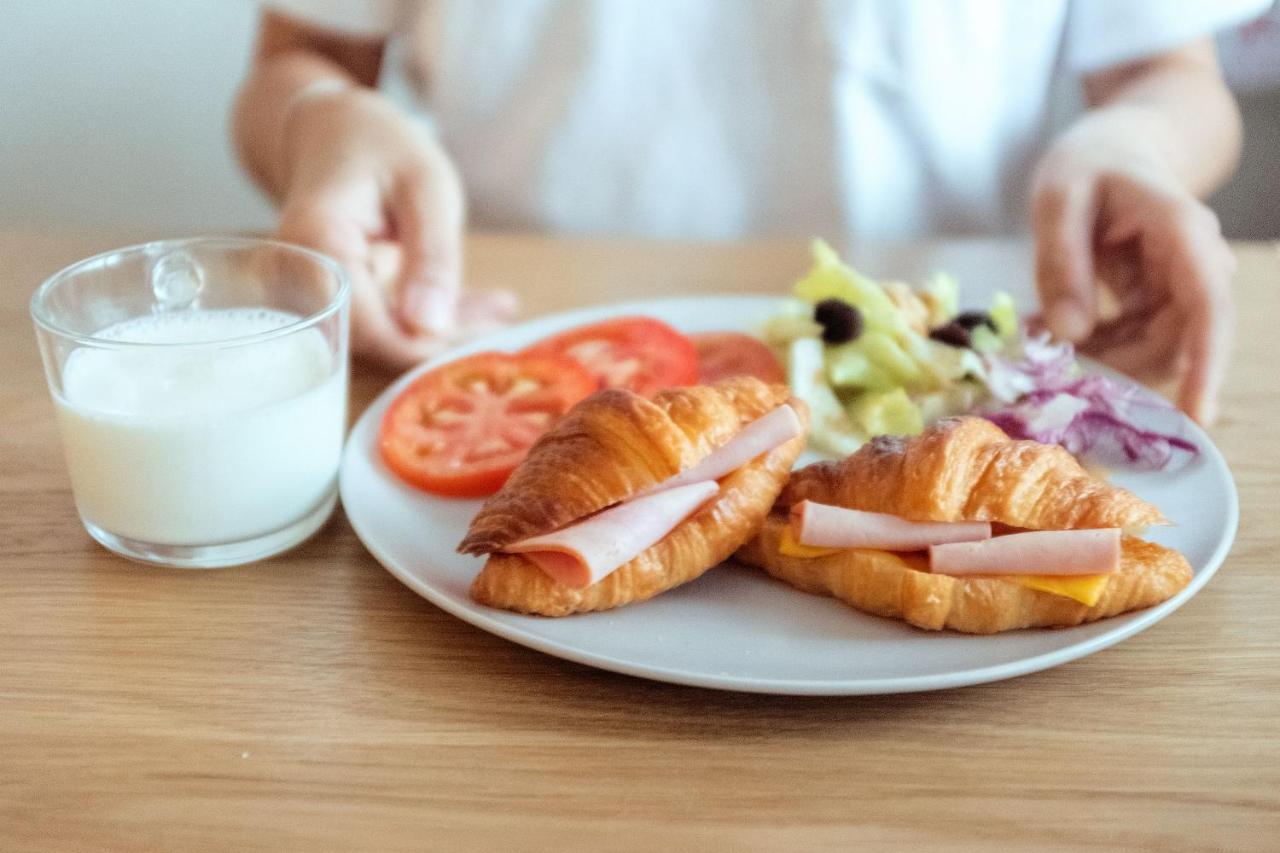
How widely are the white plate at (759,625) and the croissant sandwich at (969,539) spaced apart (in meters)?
0.02

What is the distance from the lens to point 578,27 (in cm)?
213

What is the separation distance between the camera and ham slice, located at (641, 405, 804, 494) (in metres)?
1.11

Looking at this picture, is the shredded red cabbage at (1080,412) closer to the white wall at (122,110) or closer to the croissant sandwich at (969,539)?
the croissant sandwich at (969,539)

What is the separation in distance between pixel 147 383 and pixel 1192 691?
963mm

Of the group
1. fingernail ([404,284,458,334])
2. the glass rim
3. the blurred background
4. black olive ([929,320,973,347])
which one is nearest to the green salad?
black olive ([929,320,973,347])

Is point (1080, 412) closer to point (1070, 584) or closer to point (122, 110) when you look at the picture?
point (1070, 584)

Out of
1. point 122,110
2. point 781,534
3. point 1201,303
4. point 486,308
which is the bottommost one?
point 122,110

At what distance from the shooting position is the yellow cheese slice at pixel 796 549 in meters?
1.06

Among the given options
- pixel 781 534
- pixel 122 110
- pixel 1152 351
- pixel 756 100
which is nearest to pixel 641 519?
pixel 781 534

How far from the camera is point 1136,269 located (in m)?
1.74

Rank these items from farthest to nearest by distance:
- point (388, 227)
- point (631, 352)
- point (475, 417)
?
point (388, 227)
point (631, 352)
point (475, 417)

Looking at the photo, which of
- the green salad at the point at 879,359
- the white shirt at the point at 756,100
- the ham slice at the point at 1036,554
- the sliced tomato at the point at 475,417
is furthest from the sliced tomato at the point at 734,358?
the white shirt at the point at 756,100

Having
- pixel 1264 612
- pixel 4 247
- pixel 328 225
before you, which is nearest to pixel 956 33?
pixel 328 225

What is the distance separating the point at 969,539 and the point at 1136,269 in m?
0.89
